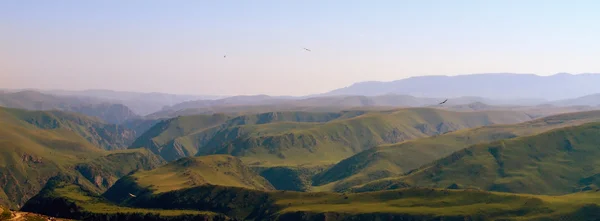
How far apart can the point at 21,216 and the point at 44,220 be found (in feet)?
25.8

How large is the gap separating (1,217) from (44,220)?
11.2 meters

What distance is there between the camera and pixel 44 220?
16000cm

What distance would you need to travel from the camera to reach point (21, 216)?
16225 cm

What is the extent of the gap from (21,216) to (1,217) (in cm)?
989

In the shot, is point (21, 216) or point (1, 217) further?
point (21, 216)

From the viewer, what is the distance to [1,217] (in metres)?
152
